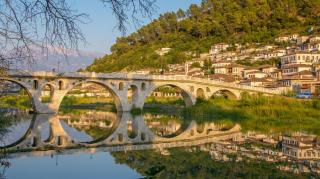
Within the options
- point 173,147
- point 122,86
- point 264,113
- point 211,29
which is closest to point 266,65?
point 122,86

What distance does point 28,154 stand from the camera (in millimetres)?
17359

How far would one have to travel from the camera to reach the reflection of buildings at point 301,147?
16.2 m

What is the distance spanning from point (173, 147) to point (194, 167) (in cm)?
563

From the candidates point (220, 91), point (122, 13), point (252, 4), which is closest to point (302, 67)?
point (220, 91)

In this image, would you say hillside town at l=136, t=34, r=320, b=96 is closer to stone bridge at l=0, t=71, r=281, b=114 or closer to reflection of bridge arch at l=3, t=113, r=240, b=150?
Result: stone bridge at l=0, t=71, r=281, b=114

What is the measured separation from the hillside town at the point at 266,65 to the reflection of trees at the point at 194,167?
35.1 m

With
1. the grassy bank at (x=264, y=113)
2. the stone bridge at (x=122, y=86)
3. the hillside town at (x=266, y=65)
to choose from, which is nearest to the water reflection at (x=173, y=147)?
the grassy bank at (x=264, y=113)

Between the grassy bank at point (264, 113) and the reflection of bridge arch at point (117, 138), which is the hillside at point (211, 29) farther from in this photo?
the reflection of bridge arch at point (117, 138)

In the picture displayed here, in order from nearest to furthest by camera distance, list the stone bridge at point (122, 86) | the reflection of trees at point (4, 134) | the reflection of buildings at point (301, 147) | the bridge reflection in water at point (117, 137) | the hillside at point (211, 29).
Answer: the reflection of trees at point (4, 134) < the reflection of buildings at point (301, 147) < the bridge reflection in water at point (117, 137) < the stone bridge at point (122, 86) < the hillside at point (211, 29)

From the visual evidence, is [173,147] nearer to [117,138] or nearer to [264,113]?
[117,138]

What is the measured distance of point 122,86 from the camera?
147 ft

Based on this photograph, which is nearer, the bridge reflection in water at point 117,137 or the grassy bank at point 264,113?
the bridge reflection in water at point 117,137

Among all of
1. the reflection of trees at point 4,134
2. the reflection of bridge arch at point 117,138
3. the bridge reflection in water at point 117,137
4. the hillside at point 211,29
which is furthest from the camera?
the hillside at point 211,29

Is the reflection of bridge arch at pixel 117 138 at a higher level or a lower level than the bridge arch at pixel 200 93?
lower
